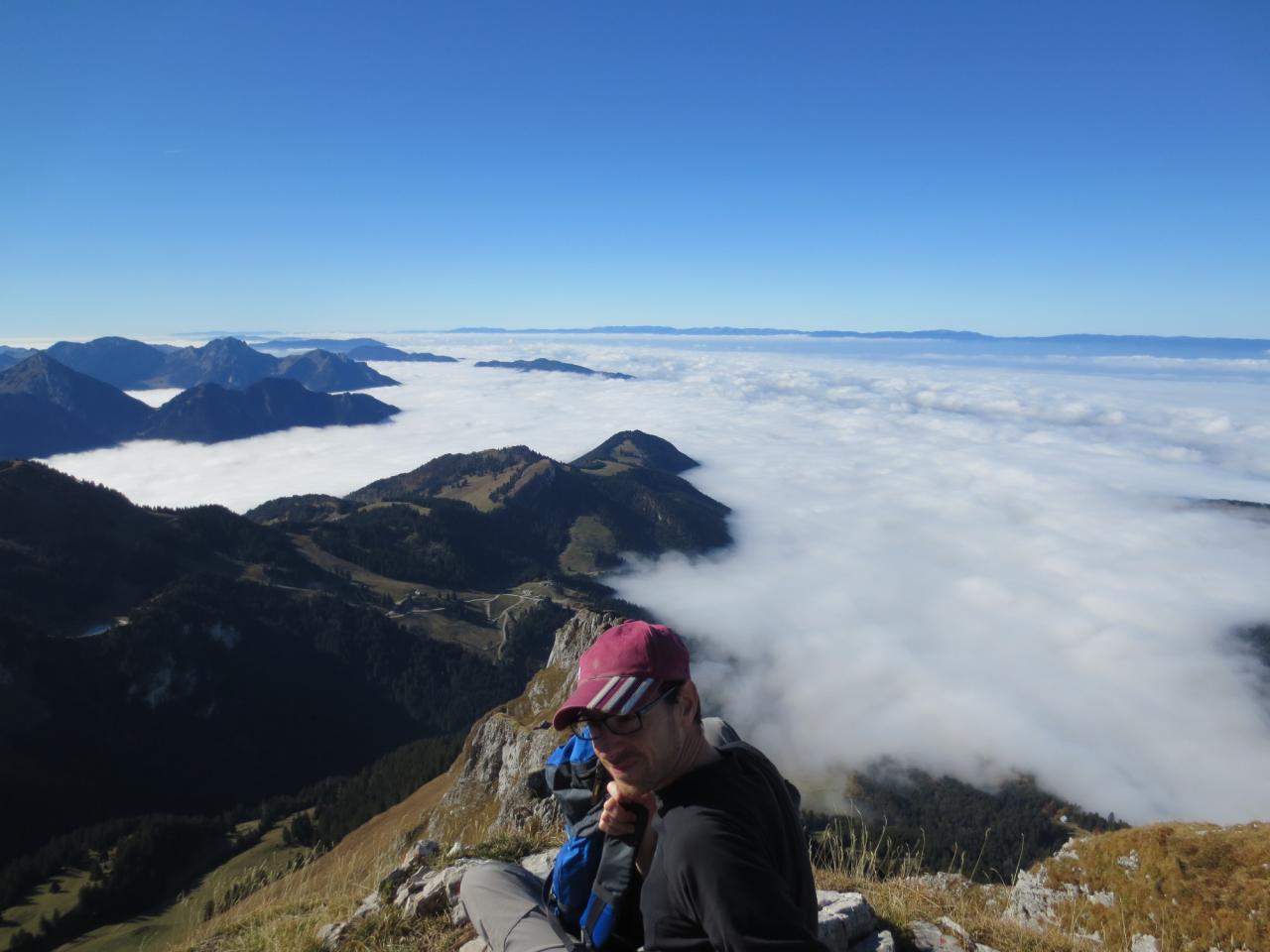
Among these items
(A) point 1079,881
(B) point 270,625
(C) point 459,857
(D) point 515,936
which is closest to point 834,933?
(D) point 515,936

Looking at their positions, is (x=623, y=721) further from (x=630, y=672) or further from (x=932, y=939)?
(x=932, y=939)

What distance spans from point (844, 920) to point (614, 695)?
5.29 meters

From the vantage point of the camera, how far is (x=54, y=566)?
599 feet

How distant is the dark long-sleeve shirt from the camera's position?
341 centimetres

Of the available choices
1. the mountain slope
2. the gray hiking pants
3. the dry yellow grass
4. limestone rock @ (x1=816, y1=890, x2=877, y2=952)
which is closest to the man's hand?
the gray hiking pants

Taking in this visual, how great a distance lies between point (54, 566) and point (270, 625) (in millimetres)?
63288

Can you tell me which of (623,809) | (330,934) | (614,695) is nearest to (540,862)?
(330,934)

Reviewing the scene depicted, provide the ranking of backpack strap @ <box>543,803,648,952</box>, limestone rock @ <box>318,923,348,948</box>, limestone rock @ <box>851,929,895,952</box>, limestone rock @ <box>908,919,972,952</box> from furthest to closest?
limestone rock @ <box>318,923,348,948</box>, limestone rock @ <box>908,919,972,952</box>, limestone rock @ <box>851,929,895,952</box>, backpack strap @ <box>543,803,648,952</box>

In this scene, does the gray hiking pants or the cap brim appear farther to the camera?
the gray hiking pants

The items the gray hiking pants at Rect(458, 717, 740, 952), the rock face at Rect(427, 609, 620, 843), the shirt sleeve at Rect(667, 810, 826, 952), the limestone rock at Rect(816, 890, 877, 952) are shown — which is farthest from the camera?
the rock face at Rect(427, 609, 620, 843)

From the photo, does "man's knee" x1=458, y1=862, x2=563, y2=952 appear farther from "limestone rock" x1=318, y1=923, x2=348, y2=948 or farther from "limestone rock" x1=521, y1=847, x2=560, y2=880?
"limestone rock" x1=521, y1=847, x2=560, y2=880

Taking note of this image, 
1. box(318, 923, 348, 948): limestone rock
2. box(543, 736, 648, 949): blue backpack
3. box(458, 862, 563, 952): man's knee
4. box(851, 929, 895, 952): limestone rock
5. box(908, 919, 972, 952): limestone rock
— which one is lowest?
box(318, 923, 348, 948): limestone rock

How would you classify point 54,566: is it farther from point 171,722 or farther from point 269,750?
point 269,750

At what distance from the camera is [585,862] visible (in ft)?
15.8
